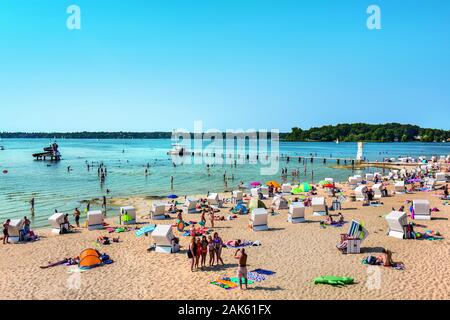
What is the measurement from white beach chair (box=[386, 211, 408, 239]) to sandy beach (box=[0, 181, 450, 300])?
0.40 m

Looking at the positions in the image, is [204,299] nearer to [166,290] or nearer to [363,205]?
[166,290]

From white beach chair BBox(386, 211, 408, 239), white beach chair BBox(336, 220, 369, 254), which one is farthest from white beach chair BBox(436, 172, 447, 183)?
white beach chair BBox(336, 220, 369, 254)

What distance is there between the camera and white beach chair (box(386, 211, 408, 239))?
53.7 feet

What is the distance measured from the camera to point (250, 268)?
13.0 m

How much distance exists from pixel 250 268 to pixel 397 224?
7.54 meters

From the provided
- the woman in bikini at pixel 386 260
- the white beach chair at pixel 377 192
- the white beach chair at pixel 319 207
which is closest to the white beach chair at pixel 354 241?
the woman in bikini at pixel 386 260

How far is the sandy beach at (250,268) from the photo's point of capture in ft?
35.5

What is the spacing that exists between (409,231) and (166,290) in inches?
432

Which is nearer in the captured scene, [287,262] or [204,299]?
[204,299]

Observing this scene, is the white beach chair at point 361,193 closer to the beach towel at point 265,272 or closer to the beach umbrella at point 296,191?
the beach umbrella at point 296,191

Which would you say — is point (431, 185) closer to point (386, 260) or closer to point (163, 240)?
point (386, 260)
